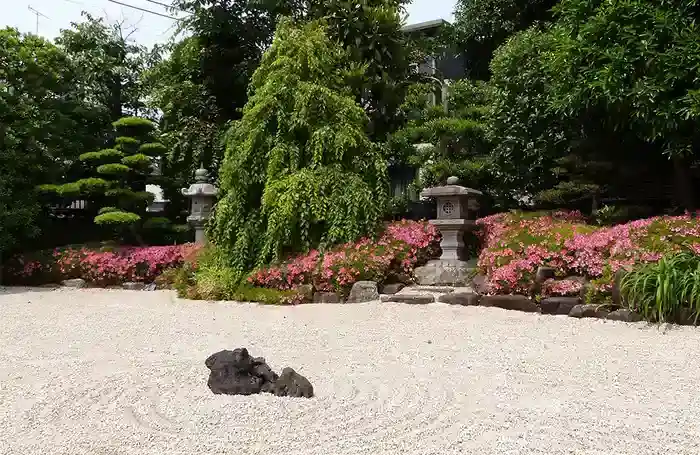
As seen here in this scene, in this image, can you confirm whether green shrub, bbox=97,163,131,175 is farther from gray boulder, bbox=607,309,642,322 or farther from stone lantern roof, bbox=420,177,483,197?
gray boulder, bbox=607,309,642,322

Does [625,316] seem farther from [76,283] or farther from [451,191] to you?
[76,283]

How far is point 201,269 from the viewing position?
7977 mm

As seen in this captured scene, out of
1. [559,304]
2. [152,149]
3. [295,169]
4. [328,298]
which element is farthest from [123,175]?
[559,304]

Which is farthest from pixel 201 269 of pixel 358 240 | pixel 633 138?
pixel 633 138

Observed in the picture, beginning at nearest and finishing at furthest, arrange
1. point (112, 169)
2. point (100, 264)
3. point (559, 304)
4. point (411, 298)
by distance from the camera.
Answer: point (559, 304), point (411, 298), point (100, 264), point (112, 169)

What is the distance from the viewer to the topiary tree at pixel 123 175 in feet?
32.1

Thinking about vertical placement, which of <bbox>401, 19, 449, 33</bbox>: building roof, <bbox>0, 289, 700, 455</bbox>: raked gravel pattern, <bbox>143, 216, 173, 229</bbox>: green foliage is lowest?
<bbox>0, 289, 700, 455</bbox>: raked gravel pattern

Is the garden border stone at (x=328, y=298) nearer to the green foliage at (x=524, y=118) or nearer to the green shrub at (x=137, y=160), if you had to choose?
the green foliage at (x=524, y=118)

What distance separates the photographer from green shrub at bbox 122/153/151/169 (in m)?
9.93

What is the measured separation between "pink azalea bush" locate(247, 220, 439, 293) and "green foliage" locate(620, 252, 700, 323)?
9.34 feet

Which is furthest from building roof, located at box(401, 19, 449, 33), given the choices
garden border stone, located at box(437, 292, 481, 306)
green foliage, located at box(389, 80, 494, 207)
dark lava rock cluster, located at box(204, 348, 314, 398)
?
dark lava rock cluster, located at box(204, 348, 314, 398)

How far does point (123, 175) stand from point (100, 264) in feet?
6.10

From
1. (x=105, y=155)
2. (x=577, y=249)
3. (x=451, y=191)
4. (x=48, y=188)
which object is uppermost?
(x=105, y=155)

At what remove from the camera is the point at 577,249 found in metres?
6.02
